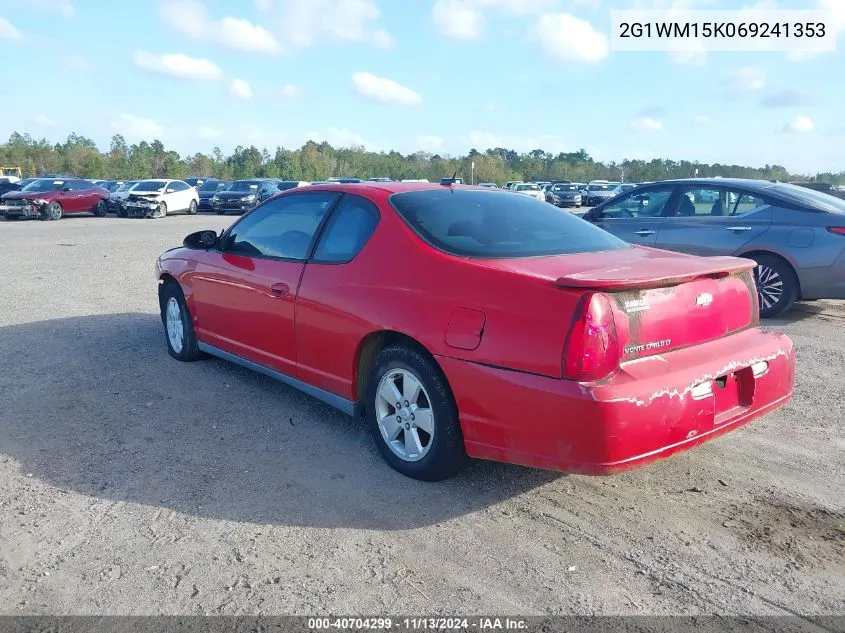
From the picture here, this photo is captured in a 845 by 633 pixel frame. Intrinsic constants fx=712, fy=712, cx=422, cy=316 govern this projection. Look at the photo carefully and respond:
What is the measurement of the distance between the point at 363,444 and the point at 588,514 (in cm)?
148

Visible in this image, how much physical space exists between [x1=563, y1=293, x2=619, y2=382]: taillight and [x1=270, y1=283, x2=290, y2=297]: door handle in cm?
211

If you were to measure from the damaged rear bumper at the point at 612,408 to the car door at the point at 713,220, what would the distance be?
4762mm

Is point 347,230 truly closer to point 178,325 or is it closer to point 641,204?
point 178,325

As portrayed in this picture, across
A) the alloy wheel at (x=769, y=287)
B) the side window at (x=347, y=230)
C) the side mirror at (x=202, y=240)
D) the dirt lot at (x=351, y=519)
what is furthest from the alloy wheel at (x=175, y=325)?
the alloy wheel at (x=769, y=287)

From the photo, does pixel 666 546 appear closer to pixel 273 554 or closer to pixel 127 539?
pixel 273 554

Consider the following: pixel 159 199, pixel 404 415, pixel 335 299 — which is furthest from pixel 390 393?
pixel 159 199

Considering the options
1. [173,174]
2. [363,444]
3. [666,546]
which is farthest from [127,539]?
[173,174]

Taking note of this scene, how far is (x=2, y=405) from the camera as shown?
496cm

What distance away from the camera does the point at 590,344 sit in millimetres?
3092

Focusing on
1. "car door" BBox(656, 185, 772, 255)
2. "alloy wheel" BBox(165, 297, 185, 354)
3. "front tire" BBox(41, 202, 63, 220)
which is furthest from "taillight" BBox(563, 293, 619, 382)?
"front tire" BBox(41, 202, 63, 220)

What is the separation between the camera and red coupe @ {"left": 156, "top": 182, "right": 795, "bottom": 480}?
123 inches

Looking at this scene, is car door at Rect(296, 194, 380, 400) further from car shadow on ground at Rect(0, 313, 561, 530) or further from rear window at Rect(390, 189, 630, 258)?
car shadow on ground at Rect(0, 313, 561, 530)

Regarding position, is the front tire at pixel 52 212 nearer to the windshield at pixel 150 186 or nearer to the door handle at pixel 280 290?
the windshield at pixel 150 186

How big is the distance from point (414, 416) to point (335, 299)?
0.88 meters
